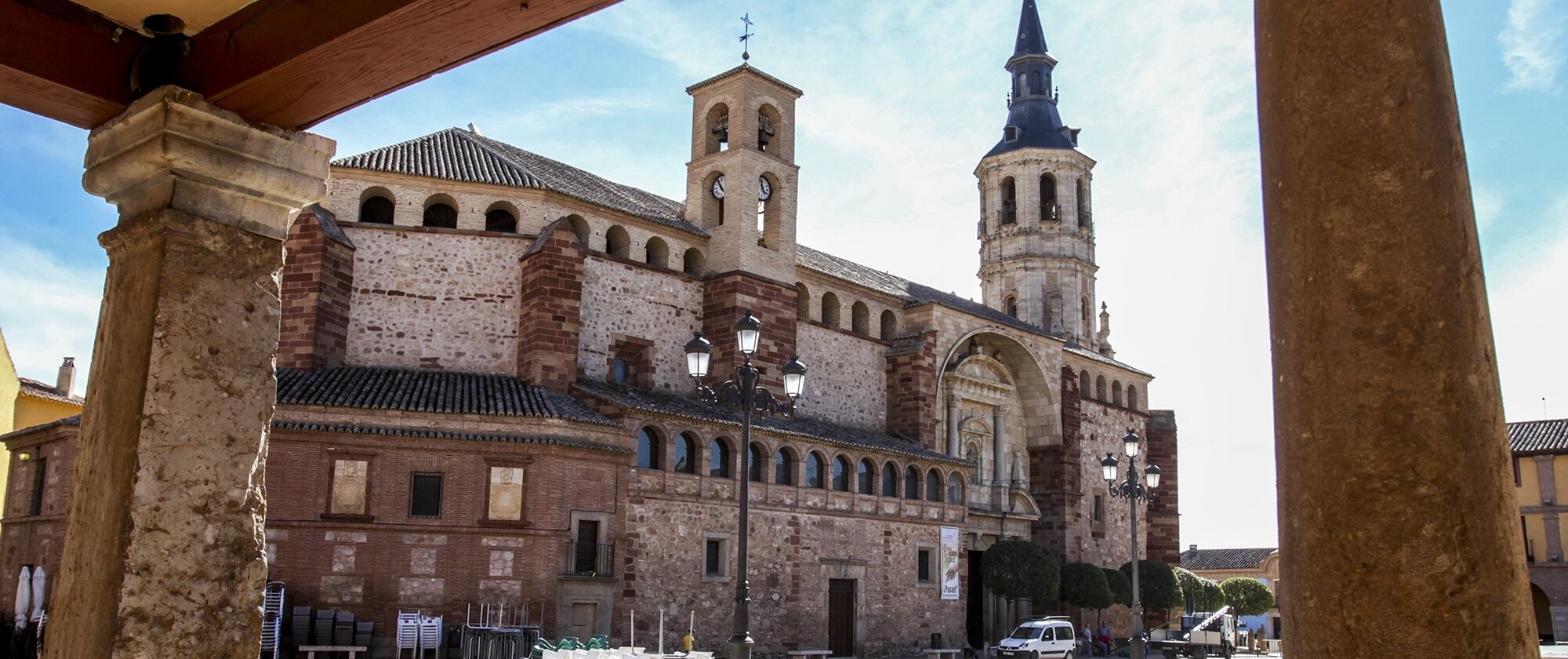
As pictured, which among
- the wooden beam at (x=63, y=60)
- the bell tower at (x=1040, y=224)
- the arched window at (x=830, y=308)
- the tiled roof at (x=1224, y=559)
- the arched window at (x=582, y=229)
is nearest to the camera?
the wooden beam at (x=63, y=60)

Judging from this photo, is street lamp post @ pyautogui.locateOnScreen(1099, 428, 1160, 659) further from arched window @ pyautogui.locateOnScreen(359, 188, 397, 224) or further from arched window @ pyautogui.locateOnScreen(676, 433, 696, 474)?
arched window @ pyautogui.locateOnScreen(359, 188, 397, 224)

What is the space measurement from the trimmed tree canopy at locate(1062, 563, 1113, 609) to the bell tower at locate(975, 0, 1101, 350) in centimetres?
1288

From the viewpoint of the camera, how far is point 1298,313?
2688 millimetres

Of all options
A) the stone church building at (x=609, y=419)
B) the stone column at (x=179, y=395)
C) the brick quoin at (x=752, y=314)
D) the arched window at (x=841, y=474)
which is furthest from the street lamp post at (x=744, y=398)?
the brick quoin at (x=752, y=314)

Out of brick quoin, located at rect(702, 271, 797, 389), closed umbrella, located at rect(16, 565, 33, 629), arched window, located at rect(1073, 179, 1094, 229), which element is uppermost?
arched window, located at rect(1073, 179, 1094, 229)

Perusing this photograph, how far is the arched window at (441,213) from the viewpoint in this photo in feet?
87.7

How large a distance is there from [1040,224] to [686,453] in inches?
1074

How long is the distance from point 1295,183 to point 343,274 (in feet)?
80.4

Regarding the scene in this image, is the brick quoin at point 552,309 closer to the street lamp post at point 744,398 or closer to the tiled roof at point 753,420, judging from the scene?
the tiled roof at point 753,420

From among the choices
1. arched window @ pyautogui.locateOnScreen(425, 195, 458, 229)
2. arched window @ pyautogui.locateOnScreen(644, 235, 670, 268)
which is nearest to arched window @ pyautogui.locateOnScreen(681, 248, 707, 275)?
arched window @ pyautogui.locateOnScreen(644, 235, 670, 268)

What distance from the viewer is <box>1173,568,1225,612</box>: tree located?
42.2 meters

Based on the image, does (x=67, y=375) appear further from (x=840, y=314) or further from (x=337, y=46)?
(x=337, y=46)

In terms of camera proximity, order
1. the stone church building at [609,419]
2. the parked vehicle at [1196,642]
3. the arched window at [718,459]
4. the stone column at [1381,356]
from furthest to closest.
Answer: the parked vehicle at [1196,642] → the arched window at [718,459] → the stone church building at [609,419] → the stone column at [1381,356]

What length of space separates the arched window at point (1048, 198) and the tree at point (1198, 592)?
14719 millimetres
